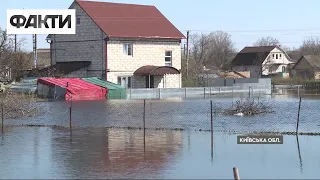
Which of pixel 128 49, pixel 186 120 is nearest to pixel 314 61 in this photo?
pixel 128 49

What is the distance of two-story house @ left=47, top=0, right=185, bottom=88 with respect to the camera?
184ft

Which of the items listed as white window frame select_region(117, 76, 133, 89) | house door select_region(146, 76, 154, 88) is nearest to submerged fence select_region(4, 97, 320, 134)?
white window frame select_region(117, 76, 133, 89)

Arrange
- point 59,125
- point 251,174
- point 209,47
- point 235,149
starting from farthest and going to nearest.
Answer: point 209,47
point 59,125
point 235,149
point 251,174

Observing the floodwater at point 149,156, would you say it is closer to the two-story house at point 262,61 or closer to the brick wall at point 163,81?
the brick wall at point 163,81

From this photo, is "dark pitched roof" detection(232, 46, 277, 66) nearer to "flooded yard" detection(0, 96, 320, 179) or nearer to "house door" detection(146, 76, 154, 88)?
"house door" detection(146, 76, 154, 88)

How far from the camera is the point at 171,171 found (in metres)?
13.3

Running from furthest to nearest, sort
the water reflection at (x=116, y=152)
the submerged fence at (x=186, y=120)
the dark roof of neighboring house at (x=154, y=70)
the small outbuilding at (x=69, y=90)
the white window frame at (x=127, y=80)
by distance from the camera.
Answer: the white window frame at (x=127, y=80) < the dark roof of neighboring house at (x=154, y=70) < the small outbuilding at (x=69, y=90) < the submerged fence at (x=186, y=120) < the water reflection at (x=116, y=152)

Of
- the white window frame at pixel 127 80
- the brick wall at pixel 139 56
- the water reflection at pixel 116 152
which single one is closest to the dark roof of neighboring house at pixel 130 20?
the brick wall at pixel 139 56

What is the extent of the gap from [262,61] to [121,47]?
6962 centimetres

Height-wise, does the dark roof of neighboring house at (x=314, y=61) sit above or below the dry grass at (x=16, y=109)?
above

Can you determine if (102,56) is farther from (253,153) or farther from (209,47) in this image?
(209,47)

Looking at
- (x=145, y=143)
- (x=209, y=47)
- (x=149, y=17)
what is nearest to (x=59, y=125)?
(x=145, y=143)

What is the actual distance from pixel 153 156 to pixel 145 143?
2.66 meters

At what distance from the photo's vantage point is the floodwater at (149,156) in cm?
1305
